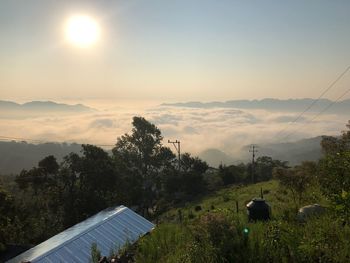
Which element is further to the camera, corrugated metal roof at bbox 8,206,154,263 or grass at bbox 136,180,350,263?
corrugated metal roof at bbox 8,206,154,263

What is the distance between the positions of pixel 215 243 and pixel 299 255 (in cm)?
162

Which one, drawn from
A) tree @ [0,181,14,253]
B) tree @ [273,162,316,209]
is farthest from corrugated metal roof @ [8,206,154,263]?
tree @ [0,181,14,253]

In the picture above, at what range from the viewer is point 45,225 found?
4691cm

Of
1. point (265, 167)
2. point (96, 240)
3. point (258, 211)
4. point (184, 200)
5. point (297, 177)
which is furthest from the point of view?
point (265, 167)

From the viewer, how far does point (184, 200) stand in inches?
2744

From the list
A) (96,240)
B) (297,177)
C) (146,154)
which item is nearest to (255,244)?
(96,240)

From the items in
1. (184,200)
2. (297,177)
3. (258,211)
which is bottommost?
(184,200)

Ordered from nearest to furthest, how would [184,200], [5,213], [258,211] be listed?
1. [258,211]
2. [5,213]
3. [184,200]

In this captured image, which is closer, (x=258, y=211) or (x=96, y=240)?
(x=258, y=211)

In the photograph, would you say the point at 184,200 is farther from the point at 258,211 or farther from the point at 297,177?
the point at 258,211

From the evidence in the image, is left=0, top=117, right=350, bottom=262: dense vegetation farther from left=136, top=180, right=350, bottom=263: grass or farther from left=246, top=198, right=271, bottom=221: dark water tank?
left=246, top=198, right=271, bottom=221: dark water tank

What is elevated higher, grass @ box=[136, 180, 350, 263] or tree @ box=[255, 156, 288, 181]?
grass @ box=[136, 180, 350, 263]

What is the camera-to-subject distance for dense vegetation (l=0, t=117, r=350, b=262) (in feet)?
24.6

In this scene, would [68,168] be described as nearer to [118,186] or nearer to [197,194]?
[118,186]
